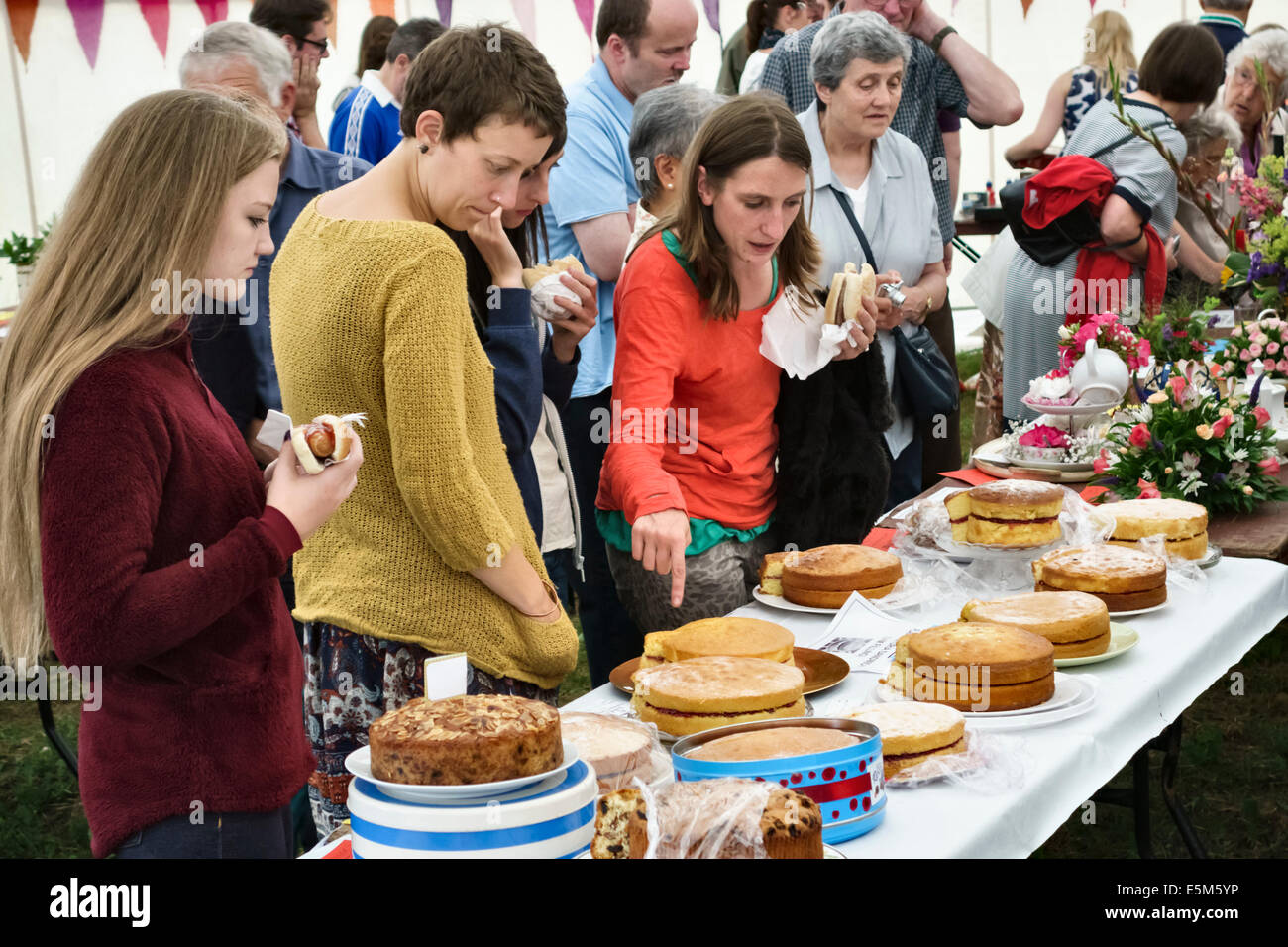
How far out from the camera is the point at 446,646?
1.86 m

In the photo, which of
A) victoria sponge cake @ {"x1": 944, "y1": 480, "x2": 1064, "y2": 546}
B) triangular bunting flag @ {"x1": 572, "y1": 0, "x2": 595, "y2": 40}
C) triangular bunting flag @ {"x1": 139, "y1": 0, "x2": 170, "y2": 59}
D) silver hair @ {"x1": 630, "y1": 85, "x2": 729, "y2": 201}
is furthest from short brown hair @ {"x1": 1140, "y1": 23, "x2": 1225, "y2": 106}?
triangular bunting flag @ {"x1": 139, "y1": 0, "x2": 170, "y2": 59}

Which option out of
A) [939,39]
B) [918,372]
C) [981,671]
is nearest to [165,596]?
[981,671]

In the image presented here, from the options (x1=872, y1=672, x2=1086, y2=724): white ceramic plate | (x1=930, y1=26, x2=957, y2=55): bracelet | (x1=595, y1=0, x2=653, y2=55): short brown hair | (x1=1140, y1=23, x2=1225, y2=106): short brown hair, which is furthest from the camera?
(x1=930, y1=26, x2=957, y2=55): bracelet

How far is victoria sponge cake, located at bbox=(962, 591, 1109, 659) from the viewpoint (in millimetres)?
1916

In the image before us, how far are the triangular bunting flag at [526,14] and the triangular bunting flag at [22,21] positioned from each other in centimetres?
252

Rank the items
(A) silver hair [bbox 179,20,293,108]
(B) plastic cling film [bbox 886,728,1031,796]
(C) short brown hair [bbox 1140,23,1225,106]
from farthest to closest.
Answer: (C) short brown hair [bbox 1140,23,1225,106]
(A) silver hair [bbox 179,20,293,108]
(B) plastic cling film [bbox 886,728,1031,796]

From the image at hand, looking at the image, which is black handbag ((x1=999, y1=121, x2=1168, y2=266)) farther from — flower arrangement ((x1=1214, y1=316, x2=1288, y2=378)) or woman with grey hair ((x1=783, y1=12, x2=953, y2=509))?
flower arrangement ((x1=1214, y1=316, x2=1288, y2=378))

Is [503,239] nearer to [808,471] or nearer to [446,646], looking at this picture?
[446,646]

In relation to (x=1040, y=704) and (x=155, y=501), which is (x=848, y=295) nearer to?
(x=1040, y=704)

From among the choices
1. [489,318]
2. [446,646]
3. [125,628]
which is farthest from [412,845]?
[489,318]

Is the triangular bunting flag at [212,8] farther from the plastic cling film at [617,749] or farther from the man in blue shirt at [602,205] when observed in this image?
the plastic cling film at [617,749]

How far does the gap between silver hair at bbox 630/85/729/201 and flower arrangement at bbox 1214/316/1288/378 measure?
142 cm

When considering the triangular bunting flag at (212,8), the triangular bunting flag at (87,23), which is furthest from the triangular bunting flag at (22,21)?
the triangular bunting flag at (212,8)
